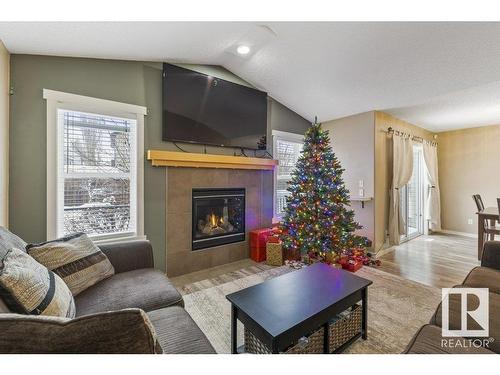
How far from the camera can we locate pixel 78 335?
69cm

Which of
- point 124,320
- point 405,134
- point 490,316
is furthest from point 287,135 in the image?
point 124,320

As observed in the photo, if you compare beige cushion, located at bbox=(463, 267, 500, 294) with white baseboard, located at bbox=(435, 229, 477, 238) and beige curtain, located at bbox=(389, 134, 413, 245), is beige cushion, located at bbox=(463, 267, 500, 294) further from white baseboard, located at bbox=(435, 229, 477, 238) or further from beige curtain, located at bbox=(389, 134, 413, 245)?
white baseboard, located at bbox=(435, 229, 477, 238)

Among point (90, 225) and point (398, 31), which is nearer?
point (398, 31)

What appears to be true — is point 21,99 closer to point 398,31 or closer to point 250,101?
point 250,101

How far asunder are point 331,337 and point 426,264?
2.76m

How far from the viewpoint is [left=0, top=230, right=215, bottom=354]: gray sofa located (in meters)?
0.68

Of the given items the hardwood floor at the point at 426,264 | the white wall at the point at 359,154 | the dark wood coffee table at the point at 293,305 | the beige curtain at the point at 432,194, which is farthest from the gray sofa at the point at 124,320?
the beige curtain at the point at 432,194

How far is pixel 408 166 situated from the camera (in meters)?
4.44

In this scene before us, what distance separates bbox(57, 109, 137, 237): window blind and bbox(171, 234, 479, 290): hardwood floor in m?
1.10

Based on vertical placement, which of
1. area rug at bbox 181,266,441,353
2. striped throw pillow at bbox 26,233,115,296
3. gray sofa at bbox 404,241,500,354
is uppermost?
striped throw pillow at bbox 26,233,115,296

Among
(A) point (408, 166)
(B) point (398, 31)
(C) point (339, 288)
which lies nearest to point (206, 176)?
(C) point (339, 288)

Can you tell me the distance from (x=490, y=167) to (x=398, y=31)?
455cm

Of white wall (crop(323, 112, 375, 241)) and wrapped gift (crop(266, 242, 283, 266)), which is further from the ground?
white wall (crop(323, 112, 375, 241))

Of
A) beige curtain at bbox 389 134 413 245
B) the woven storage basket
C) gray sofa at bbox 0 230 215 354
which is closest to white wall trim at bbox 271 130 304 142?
beige curtain at bbox 389 134 413 245
